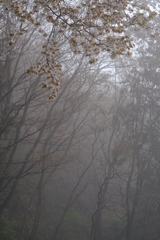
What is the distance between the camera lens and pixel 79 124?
10.3 meters

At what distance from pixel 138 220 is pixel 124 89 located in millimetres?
6884

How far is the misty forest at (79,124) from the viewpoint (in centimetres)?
725

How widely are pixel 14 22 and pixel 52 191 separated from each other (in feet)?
39.9

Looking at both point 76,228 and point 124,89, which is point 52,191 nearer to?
point 76,228

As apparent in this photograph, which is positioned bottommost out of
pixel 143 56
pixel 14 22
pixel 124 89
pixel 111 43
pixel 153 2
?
pixel 111 43

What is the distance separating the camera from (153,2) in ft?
52.1

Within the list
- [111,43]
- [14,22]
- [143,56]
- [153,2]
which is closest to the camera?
[111,43]

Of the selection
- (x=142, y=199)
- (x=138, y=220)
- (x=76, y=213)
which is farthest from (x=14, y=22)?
(x=76, y=213)

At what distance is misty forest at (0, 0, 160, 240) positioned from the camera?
7246 mm

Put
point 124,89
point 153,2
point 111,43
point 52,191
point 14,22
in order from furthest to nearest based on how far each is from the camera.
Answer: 1. point 52,191
2. point 153,2
3. point 124,89
4. point 14,22
5. point 111,43

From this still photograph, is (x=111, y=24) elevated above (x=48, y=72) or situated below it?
above

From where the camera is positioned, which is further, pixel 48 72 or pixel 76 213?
pixel 76 213

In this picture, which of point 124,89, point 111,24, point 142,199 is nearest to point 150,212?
point 142,199

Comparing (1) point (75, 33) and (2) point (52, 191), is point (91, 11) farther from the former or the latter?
(2) point (52, 191)
